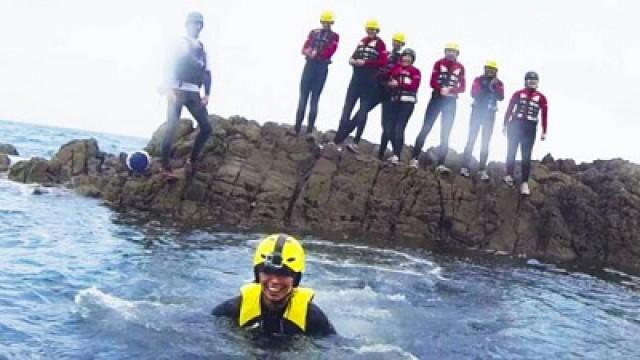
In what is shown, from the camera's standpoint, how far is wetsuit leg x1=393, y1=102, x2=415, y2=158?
18875 mm

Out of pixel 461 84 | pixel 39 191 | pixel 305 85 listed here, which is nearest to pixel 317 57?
pixel 305 85

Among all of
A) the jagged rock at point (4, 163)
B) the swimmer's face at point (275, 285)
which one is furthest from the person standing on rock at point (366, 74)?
the jagged rock at point (4, 163)

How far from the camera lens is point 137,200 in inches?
760

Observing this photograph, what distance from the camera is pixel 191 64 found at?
55.8 ft

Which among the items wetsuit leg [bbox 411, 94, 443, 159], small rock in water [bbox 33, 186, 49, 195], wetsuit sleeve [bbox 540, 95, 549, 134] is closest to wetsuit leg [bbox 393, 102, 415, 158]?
wetsuit leg [bbox 411, 94, 443, 159]

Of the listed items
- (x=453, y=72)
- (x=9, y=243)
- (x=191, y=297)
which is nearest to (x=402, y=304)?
(x=191, y=297)

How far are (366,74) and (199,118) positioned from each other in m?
4.22

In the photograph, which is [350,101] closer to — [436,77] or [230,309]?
[436,77]

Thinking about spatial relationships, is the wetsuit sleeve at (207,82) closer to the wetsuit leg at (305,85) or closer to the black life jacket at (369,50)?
the wetsuit leg at (305,85)

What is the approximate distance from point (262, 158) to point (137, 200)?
3.47m

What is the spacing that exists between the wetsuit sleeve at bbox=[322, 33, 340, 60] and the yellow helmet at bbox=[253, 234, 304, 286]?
10.7m

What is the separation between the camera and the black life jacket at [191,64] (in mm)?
16953

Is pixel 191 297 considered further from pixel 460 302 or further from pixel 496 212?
pixel 496 212

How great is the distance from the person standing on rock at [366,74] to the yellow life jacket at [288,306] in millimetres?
10697
